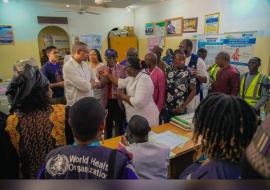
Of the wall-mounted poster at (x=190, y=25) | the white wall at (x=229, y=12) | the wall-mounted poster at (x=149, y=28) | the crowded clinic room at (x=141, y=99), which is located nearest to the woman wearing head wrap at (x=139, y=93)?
the crowded clinic room at (x=141, y=99)

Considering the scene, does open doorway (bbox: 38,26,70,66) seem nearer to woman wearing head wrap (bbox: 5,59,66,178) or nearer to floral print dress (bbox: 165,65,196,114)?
floral print dress (bbox: 165,65,196,114)

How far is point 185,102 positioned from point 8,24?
5.85 m

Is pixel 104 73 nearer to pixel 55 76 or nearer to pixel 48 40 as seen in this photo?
pixel 55 76

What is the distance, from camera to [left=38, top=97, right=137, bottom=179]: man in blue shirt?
32.8 inches

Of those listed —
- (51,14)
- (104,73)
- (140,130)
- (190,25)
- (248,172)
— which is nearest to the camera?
(248,172)

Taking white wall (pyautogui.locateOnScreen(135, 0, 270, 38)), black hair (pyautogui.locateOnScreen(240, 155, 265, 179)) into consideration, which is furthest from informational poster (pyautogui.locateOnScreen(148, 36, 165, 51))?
black hair (pyautogui.locateOnScreen(240, 155, 265, 179))

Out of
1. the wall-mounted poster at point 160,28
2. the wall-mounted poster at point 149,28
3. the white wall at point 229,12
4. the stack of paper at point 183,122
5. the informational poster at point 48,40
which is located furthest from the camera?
the wall-mounted poster at point 149,28

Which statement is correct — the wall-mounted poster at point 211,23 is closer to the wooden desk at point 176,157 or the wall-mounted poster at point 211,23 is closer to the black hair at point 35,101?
the wooden desk at point 176,157

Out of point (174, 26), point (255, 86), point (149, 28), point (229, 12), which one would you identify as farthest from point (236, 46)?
point (149, 28)

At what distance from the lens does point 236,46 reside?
4316 millimetres

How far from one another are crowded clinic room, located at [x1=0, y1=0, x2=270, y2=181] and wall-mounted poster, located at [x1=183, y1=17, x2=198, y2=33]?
3cm

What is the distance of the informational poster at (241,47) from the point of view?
4070mm

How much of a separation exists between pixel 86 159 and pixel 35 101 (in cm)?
69

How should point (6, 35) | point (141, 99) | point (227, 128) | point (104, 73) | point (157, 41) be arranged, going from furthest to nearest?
1. point (157, 41)
2. point (6, 35)
3. point (104, 73)
4. point (141, 99)
5. point (227, 128)
